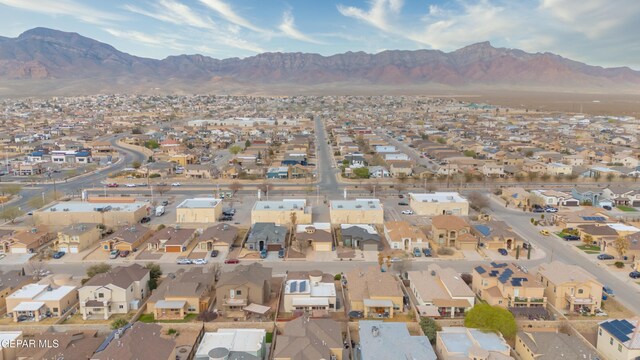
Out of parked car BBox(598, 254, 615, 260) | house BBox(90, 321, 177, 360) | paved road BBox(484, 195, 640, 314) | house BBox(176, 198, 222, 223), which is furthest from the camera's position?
house BBox(176, 198, 222, 223)

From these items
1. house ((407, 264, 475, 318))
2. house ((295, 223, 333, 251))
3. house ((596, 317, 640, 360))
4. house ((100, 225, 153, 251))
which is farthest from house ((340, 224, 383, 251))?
house ((596, 317, 640, 360))

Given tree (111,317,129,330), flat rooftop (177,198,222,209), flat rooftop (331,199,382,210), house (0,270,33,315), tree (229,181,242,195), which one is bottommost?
tree (111,317,129,330)

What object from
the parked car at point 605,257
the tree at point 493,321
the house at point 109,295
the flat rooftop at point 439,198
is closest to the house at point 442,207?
the flat rooftop at point 439,198

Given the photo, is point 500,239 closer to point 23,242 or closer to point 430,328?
point 430,328

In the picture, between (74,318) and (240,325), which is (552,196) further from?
(74,318)

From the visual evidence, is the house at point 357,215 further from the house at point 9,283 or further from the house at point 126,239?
the house at point 9,283

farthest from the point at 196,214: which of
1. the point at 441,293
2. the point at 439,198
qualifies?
the point at 441,293

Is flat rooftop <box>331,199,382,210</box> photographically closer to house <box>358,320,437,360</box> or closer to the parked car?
the parked car
